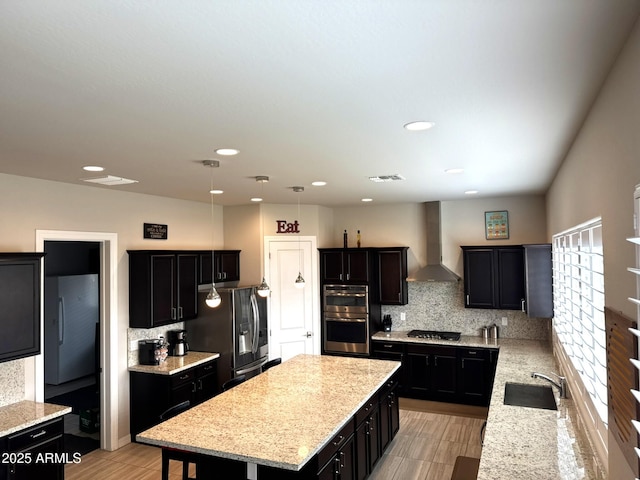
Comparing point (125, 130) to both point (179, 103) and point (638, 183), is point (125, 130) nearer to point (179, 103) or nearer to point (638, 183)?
point (179, 103)

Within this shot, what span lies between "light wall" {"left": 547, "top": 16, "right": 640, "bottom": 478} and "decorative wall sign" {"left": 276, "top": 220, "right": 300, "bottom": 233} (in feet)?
15.3

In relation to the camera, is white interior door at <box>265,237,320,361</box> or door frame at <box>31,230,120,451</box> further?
white interior door at <box>265,237,320,361</box>

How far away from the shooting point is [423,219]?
679 cm

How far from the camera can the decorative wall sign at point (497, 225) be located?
248 inches

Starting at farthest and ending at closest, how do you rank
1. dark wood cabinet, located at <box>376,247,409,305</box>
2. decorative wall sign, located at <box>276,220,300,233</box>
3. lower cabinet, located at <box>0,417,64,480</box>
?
decorative wall sign, located at <box>276,220,300,233</box>
dark wood cabinet, located at <box>376,247,409,305</box>
lower cabinet, located at <box>0,417,64,480</box>

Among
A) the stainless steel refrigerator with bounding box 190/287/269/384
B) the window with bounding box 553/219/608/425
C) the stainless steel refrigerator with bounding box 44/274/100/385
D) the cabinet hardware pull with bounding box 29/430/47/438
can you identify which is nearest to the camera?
the window with bounding box 553/219/608/425

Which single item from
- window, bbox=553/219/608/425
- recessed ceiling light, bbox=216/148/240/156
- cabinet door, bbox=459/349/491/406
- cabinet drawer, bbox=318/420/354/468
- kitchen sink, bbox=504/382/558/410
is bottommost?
cabinet door, bbox=459/349/491/406

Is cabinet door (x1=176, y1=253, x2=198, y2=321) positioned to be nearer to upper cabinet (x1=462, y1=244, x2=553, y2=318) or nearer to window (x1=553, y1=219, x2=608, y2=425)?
upper cabinet (x1=462, y1=244, x2=553, y2=318)

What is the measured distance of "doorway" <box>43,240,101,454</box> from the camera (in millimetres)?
7059

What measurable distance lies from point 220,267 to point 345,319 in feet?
6.59

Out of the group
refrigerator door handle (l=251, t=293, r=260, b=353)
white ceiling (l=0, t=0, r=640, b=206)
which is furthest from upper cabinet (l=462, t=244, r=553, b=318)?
refrigerator door handle (l=251, t=293, r=260, b=353)

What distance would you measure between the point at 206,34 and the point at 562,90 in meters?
1.56

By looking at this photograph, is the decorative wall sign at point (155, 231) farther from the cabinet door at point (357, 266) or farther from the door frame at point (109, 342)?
the cabinet door at point (357, 266)

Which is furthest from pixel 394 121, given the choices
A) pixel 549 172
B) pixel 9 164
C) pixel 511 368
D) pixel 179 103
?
pixel 511 368
